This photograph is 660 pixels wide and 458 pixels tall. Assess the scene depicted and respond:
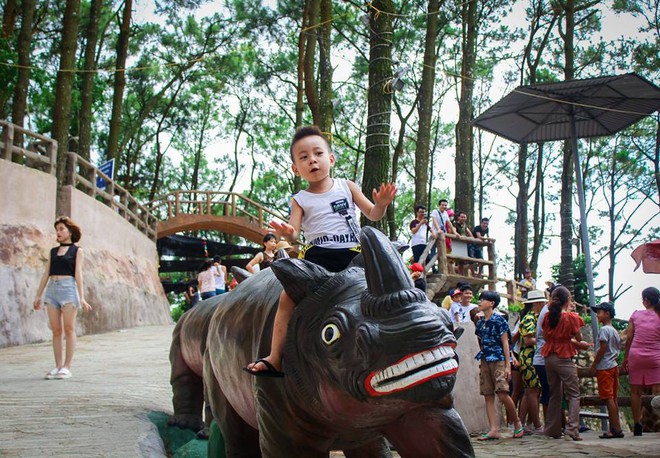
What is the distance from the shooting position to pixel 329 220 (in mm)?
3764

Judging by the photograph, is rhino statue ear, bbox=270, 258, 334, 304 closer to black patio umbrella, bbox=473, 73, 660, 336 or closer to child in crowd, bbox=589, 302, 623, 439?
child in crowd, bbox=589, 302, 623, 439

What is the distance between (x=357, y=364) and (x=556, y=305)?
18.0 ft

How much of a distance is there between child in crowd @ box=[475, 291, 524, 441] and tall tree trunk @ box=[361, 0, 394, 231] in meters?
1.66

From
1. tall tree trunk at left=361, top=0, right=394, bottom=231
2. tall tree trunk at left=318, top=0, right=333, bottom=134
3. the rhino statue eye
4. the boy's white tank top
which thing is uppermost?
tall tree trunk at left=318, top=0, right=333, bottom=134

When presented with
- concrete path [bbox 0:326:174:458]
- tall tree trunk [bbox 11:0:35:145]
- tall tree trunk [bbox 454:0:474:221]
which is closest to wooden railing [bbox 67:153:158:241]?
tall tree trunk [bbox 11:0:35:145]

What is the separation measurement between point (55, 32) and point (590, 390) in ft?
65.2

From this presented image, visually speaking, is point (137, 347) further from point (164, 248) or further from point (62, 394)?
point (164, 248)

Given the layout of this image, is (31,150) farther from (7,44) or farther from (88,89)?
(88,89)

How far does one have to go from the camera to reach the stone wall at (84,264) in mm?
13219

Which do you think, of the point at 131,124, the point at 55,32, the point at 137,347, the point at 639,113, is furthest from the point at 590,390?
the point at 131,124

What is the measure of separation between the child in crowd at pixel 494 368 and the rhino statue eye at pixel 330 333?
16.3 feet

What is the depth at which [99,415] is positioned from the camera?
18.1 ft

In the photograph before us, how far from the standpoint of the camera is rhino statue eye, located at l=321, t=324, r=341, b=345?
2836 mm

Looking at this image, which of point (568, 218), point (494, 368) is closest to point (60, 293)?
point (494, 368)
